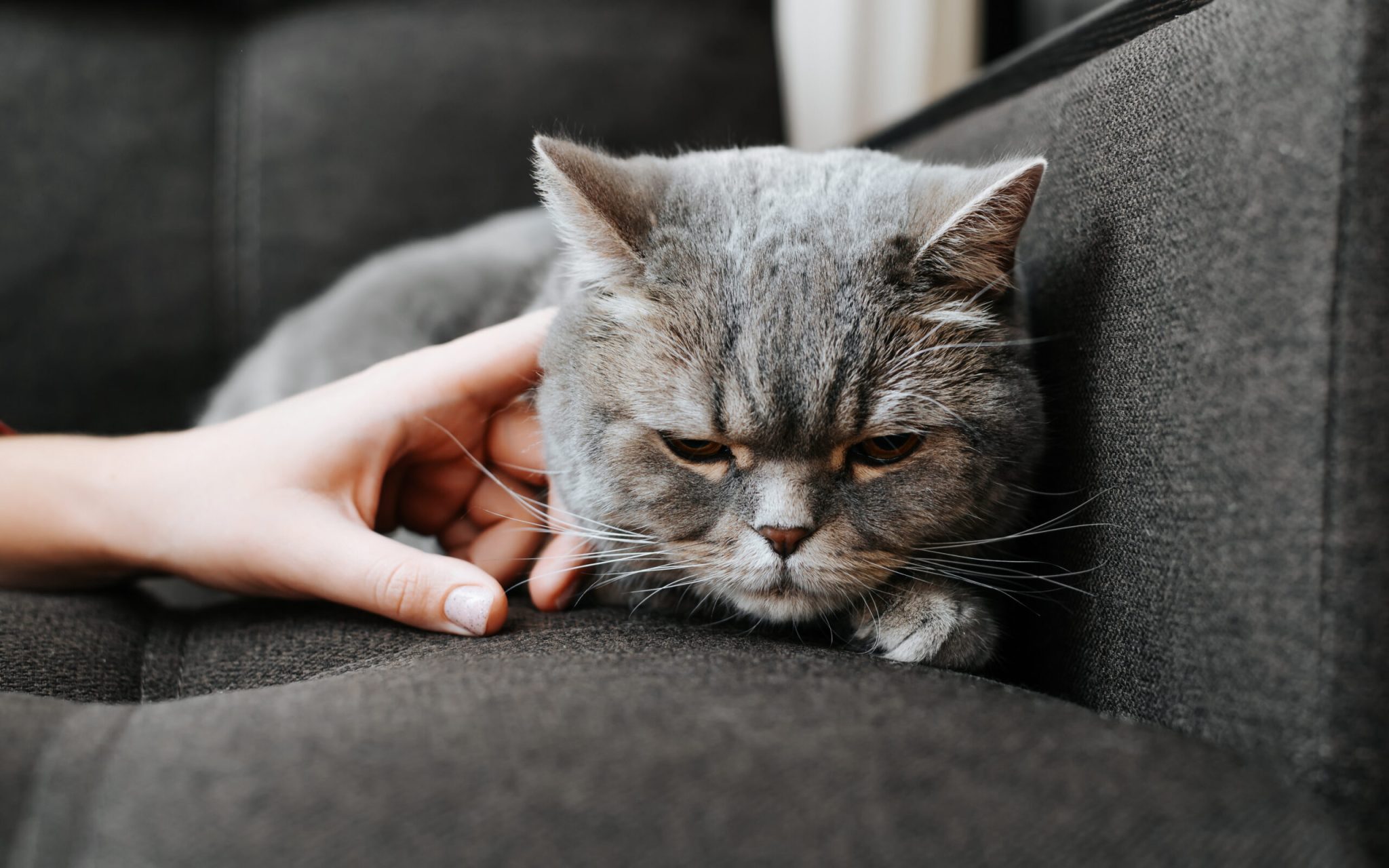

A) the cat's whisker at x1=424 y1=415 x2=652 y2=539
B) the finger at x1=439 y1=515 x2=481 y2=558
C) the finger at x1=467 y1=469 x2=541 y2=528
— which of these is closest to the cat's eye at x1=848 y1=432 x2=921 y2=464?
the cat's whisker at x1=424 y1=415 x2=652 y2=539

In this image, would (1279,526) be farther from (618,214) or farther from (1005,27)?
(1005,27)

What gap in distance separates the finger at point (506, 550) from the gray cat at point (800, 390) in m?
0.16

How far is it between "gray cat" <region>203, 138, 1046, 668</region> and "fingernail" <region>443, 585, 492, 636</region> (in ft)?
0.51

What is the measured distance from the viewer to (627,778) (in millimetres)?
606

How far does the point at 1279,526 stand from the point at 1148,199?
0.35 metres

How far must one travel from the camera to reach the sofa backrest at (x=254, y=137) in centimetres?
172

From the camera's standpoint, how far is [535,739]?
640 mm

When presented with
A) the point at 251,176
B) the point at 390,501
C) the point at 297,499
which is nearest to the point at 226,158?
the point at 251,176

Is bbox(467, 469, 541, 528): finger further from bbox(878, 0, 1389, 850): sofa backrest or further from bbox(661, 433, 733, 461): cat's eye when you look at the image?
bbox(878, 0, 1389, 850): sofa backrest

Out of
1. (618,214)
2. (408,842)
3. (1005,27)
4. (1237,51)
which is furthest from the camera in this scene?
(1005,27)

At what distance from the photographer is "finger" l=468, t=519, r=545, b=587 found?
1.21m

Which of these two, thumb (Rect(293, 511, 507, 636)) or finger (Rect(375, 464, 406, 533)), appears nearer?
thumb (Rect(293, 511, 507, 636))

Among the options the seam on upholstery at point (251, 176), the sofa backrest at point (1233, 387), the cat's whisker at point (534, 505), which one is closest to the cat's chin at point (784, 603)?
the cat's whisker at point (534, 505)

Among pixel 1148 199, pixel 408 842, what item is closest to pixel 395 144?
pixel 1148 199
